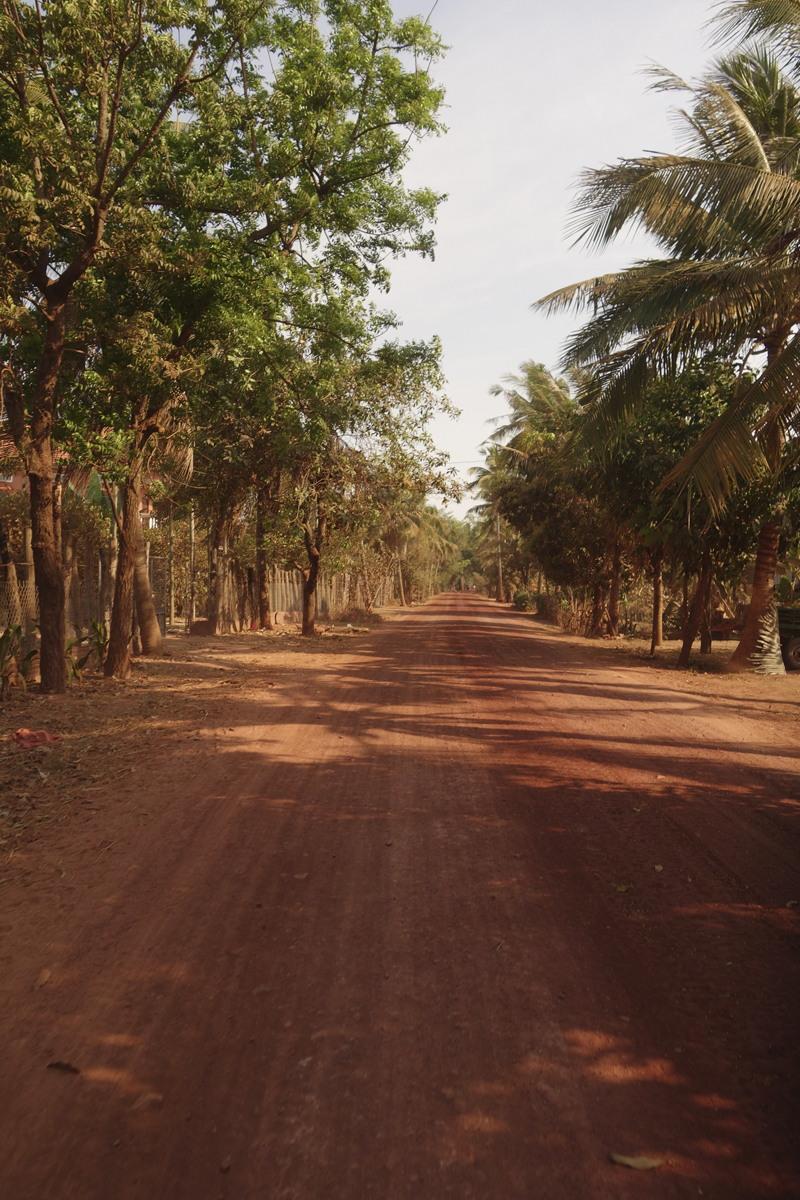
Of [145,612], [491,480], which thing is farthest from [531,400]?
[145,612]

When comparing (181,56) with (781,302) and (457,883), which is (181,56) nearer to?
(781,302)

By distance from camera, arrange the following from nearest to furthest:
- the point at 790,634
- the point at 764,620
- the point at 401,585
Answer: the point at 764,620 < the point at 790,634 < the point at 401,585

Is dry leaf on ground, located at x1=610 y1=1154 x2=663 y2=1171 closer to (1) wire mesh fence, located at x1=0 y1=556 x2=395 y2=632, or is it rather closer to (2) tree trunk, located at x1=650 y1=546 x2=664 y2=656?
(1) wire mesh fence, located at x1=0 y1=556 x2=395 y2=632

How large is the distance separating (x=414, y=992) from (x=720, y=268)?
9103 mm

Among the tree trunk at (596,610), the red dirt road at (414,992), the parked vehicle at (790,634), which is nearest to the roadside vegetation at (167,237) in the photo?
the red dirt road at (414,992)

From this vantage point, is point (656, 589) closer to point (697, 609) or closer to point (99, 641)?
point (697, 609)

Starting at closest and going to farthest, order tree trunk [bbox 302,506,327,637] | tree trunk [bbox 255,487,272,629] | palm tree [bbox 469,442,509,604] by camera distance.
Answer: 1. tree trunk [bbox 255,487,272,629]
2. tree trunk [bbox 302,506,327,637]
3. palm tree [bbox 469,442,509,604]

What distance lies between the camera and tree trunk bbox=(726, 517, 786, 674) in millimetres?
13117

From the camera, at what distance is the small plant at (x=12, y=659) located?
30.8 feet

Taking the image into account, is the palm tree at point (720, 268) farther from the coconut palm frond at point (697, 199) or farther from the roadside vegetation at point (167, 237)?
the roadside vegetation at point (167, 237)

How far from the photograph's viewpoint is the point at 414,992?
3203 millimetres

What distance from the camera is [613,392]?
1035 cm

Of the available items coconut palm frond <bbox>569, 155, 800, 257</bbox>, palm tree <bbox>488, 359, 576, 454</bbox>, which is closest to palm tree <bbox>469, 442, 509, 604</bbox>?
palm tree <bbox>488, 359, 576, 454</bbox>

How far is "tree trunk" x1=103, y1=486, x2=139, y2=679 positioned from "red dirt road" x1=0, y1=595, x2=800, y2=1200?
18.5 feet
